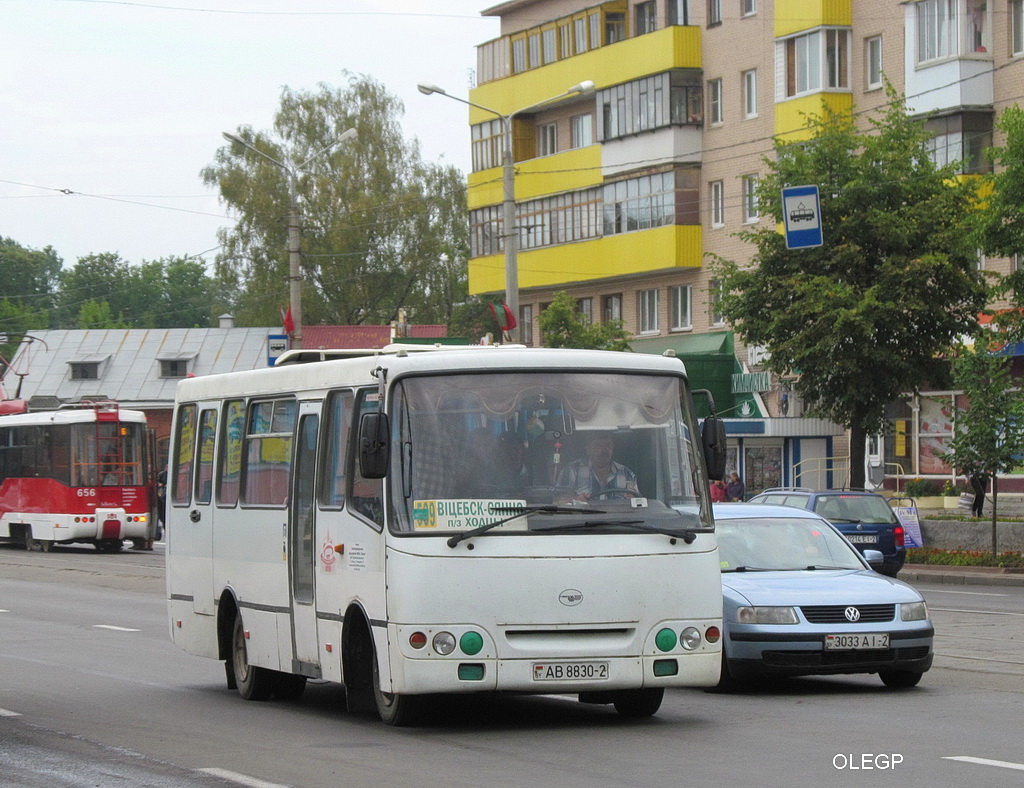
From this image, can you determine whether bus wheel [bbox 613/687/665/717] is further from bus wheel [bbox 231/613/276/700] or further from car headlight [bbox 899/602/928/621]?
bus wheel [bbox 231/613/276/700]

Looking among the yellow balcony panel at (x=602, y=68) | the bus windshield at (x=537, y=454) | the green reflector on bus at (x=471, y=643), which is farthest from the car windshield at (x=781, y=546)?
the yellow balcony panel at (x=602, y=68)

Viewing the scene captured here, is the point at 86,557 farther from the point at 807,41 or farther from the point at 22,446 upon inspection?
the point at 807,41

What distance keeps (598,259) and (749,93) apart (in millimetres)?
7471

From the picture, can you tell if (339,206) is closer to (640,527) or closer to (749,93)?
(749,93)

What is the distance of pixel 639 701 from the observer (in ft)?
36.9

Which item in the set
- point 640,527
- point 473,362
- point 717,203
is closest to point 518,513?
point 640,527

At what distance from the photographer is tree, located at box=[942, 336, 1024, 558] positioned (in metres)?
29.1

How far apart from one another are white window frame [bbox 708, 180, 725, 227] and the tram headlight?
43735 mm

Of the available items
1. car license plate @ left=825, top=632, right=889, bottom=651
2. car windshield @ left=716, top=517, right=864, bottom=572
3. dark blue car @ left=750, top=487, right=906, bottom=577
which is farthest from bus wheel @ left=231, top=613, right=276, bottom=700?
dark blue car @ left=750, top=487, right=906, bottom=577

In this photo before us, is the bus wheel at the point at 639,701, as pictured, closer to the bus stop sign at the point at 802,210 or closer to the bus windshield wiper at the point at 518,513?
the bus windshield wiper at the point at 518,513

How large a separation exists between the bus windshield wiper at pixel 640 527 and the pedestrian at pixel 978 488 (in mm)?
20084

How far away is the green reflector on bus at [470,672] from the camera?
1016cm

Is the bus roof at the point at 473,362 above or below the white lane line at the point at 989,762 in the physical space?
above

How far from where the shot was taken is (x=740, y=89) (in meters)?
52.1
